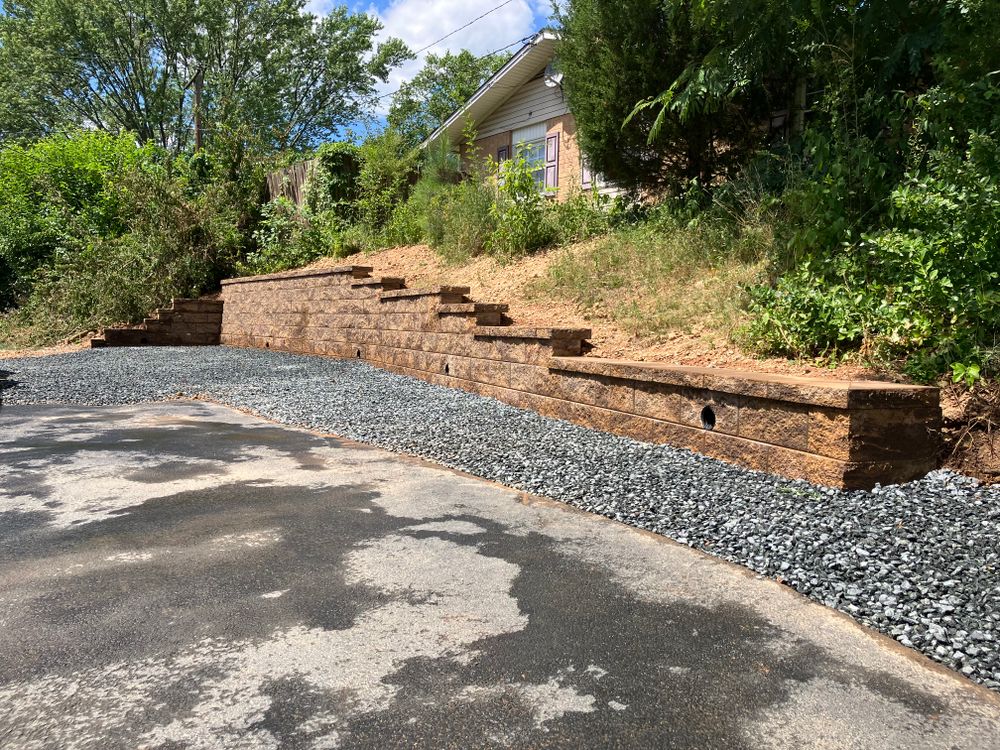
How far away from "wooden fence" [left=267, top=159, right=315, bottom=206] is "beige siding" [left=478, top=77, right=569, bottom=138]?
18.8 feet

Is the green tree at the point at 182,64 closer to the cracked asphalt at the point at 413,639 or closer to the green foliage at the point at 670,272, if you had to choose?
the green foliage at the point at 670,272

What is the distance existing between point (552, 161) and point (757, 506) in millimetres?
14485

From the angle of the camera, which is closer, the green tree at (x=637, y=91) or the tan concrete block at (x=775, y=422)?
the tan concrete block at (x=775, y=422)

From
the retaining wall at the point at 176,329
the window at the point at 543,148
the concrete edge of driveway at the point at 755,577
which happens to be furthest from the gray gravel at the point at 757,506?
the window at the point at 543,148

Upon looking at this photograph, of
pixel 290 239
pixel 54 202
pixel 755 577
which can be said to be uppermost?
pixel 54 202

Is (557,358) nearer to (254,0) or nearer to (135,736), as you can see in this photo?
(135,736)

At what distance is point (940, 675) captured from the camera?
238 cm

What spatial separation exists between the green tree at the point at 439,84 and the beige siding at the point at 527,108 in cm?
1242

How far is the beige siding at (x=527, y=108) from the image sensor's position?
56.0 feet

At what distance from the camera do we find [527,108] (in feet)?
58.7

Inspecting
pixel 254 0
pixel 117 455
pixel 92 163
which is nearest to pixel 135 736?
pixel 117 455

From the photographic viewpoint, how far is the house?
1644cm

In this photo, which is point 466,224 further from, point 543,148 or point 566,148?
point 543,148

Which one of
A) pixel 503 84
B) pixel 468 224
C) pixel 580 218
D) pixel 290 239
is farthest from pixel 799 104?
pixel 503 84
